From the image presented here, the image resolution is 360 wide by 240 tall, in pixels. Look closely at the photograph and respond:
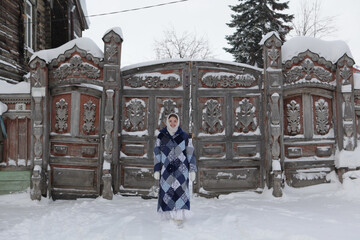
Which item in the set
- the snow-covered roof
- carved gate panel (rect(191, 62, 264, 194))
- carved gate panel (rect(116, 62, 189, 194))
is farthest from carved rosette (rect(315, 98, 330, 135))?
the snow-covered roof

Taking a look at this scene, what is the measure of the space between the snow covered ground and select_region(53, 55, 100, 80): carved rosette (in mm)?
2406

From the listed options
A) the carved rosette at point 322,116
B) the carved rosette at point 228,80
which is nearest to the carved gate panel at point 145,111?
the carved rosette at point 228,80

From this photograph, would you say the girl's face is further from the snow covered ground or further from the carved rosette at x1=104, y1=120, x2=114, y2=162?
the carved rosette at x1=104, y1=120, x2=114, y2=162

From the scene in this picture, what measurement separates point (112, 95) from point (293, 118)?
3637 mm

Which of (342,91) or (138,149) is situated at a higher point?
(342,91)

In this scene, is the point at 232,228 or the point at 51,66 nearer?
the point at 232,228

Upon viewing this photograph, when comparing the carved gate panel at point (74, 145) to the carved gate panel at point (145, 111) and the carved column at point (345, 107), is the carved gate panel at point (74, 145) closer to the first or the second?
the carved gate panel at point (145, 111)

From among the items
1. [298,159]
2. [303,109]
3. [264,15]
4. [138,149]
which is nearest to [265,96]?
[303,109]

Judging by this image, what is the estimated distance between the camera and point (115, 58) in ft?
19.0

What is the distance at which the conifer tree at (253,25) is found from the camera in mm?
17578

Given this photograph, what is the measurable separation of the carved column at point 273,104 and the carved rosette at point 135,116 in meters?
2.48

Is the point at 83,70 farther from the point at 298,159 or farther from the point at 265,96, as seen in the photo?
the point at 298,159

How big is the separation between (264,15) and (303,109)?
44.1 ft

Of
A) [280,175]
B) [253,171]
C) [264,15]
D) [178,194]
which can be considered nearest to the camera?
[178,194]
